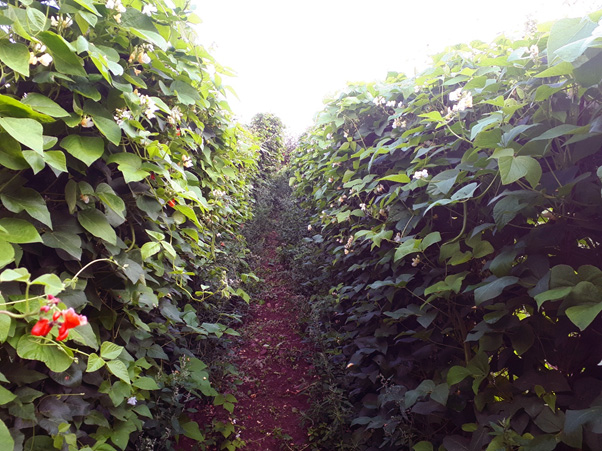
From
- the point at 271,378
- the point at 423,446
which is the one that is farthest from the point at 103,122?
Answer: the point at 271,378

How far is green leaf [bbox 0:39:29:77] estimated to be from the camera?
3.26ft

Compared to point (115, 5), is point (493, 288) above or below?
below

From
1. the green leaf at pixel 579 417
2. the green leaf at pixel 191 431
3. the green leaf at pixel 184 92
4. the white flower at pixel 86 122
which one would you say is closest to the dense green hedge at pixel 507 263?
the green leaf at pixel 579 417

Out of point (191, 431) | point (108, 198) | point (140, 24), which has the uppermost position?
point (140, 24)

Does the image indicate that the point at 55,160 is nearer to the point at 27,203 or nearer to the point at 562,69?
the point at 27,203

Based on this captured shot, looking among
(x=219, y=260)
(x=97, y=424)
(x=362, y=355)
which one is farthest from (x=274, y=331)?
(x=97, y=424)

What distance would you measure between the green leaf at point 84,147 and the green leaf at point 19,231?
281 mm

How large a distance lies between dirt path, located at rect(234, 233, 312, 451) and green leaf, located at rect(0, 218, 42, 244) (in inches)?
81.9

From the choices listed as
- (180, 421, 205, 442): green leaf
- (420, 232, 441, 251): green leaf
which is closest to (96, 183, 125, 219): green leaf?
(420, 232, 441, 251): green leaf

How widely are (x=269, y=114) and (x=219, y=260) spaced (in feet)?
29.8

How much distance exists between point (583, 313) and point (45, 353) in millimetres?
1568

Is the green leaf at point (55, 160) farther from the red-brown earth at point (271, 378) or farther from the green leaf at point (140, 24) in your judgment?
the red-brown earth at point (271, 378)

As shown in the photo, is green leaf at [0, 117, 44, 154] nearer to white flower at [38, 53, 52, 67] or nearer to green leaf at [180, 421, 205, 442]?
white flower at [38, 53, 52, 67]

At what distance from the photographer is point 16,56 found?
1021 millimetres
